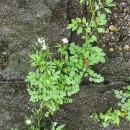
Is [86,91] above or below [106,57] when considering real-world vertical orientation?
below

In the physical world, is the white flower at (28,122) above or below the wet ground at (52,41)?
below

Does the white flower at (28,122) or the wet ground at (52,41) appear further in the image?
the wet ground at (52,41)

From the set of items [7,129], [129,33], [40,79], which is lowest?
[7,129]

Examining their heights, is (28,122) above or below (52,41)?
below

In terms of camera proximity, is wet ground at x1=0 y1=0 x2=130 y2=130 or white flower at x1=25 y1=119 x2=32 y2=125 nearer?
white flower at x1=25 y1=119 x2=32 y2=125

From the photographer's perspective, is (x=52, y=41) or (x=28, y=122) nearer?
(x=28, y=122)

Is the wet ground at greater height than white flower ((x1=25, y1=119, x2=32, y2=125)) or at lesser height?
greater

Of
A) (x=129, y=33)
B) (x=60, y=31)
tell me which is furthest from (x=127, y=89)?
(x=60, y=31)

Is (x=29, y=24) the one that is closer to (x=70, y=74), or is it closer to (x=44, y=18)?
(x=44, y=18)
